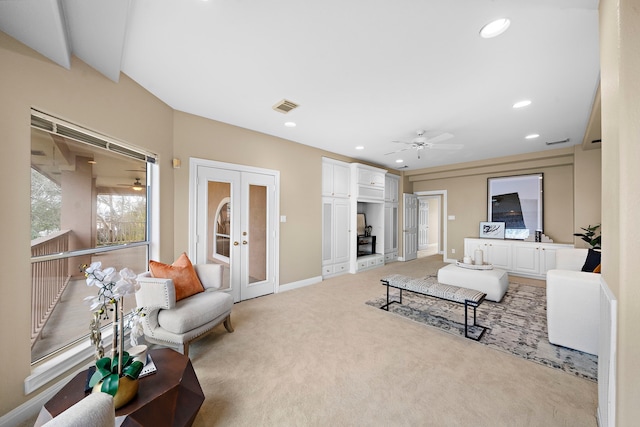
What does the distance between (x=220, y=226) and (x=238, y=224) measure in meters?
0.26

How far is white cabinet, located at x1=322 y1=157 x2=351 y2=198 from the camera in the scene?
16.4 ft

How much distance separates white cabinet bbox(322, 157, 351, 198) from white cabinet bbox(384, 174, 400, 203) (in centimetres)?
146

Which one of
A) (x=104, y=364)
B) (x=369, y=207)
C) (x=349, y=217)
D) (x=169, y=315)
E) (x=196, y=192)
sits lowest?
(x=169, y=315)

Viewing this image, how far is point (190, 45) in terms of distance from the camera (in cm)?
192

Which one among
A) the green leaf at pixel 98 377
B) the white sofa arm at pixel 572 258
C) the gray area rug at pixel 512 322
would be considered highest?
the white sofa arm at pixel 572 258

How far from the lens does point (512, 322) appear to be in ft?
9.73

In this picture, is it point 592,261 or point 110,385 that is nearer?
point 110,385

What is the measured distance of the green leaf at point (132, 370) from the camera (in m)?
1.26

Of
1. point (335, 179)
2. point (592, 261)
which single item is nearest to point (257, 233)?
point (335, 179)

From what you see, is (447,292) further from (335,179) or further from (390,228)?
(390,228)

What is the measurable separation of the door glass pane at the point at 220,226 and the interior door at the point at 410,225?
5071 mm

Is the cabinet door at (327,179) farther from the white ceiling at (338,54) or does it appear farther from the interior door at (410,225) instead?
the interior door at (410,225)

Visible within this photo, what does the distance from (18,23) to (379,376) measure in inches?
133

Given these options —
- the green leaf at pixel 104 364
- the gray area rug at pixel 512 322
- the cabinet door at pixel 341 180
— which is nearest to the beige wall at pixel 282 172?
the cabinet door at pixel 341 180
